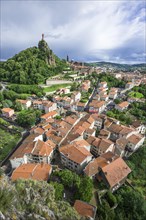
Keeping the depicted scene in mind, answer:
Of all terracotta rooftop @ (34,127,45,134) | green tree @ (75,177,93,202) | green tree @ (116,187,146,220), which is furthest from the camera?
terracotta rooftop @ (34,127,45,134)

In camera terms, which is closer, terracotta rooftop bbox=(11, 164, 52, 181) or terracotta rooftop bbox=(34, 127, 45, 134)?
terracotta rooftop bbox=(11, 164, 52, 181)

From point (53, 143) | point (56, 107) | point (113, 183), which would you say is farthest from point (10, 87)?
point (113, 183)

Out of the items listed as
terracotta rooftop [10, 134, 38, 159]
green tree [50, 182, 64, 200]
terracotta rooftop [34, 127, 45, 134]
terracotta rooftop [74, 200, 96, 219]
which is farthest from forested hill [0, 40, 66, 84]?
terracotta rooftop [74, 200, 96, 219]

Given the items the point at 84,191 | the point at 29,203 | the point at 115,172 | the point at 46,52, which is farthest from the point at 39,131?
the point at 46,52

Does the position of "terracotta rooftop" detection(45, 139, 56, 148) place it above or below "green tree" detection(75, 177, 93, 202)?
above

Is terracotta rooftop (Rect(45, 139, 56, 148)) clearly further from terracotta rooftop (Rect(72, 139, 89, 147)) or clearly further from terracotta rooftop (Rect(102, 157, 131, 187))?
terracotta rooftop (Rect(102, 157, 131, 187))

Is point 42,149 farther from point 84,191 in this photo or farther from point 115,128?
point 115,128
